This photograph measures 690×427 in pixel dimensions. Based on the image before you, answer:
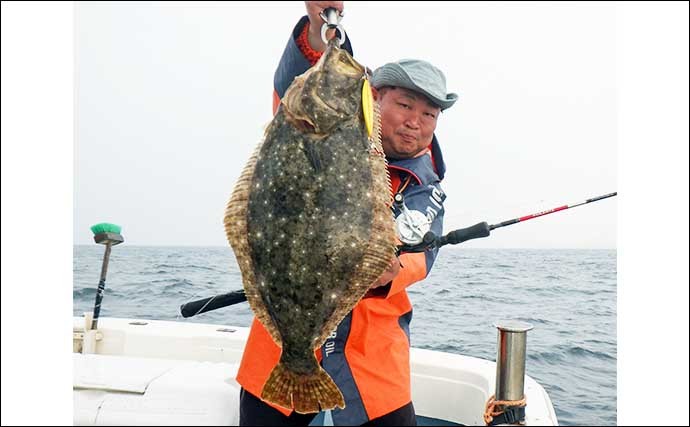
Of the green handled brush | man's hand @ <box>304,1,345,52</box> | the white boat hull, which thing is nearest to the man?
man's hand @ <box>304,1,345,52</box>

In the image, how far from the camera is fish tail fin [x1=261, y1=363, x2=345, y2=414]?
57.2 inches

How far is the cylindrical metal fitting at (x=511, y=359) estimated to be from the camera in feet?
7.72

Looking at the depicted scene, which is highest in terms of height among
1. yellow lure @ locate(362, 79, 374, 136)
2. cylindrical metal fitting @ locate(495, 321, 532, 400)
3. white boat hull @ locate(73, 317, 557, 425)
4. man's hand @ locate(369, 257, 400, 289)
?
yellow lure @ locate(362, 79, 374, 136)

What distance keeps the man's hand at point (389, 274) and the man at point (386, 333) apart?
44cm

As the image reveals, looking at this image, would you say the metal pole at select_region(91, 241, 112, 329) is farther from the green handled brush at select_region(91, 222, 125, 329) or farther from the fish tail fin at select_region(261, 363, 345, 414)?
the fish tail fin at select_region(261, 363, 345, 414)

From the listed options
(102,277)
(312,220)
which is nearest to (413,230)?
(312,220)

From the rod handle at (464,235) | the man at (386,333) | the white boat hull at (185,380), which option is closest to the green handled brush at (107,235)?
the white boat hull at (185,380)

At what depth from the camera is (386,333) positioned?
2115 millimetres

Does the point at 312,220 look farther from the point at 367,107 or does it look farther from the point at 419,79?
the point at 419,79

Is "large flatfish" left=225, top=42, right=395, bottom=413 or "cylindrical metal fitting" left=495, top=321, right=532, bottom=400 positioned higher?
"large flatfish" left=225, top=42, right=395, bottom=413

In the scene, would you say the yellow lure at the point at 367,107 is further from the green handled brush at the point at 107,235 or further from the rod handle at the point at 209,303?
the green handled brush at the point at 107,235

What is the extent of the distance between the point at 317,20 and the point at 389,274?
2.57ft

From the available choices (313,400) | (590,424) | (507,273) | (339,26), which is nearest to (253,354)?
(313,400)

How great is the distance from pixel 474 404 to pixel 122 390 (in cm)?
200
